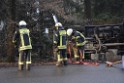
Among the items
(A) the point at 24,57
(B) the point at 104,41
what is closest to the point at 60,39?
(A) the point at 24,57

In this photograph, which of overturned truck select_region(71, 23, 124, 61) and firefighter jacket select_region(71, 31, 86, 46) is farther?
overturned truck select_region(71, 23, 124, 61)

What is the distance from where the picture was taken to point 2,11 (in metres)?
26.9

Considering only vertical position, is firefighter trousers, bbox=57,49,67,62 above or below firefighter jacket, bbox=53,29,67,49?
below

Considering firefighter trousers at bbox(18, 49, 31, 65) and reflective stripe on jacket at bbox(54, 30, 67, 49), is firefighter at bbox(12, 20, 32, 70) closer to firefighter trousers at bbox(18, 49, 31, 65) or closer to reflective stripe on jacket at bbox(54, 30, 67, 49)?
firefighter trousers at bbox(18, 49, 31, 65)

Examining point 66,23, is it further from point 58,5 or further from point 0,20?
point 0,20

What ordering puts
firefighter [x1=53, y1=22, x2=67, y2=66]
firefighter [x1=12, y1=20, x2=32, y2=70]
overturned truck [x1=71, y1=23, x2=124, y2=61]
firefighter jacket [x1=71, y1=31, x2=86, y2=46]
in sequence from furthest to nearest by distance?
overturned truck [x1=71, y1=23, x2=124, y2=61]
firefighter jacket [x1=71, y1=31, x2=86, y2=46]
firefighter [x1=53, y1=22, x2=67, y2=66]
firefighter [x1=12, y1=20, x2=32, y2=70]

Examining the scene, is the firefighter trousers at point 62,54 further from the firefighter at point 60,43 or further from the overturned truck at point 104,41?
the overturned truck at point 104,41

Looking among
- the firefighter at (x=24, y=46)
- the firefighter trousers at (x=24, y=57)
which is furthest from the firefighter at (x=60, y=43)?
the firefighter at (x=24, y=46)

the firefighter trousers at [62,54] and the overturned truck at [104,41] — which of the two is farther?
the overturned truck at [104,41]

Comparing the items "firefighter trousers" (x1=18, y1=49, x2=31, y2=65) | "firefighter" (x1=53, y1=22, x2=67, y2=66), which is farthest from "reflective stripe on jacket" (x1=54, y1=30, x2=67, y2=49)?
"firefighter trousers" (x1=18, y1=49, x2=31, y2=65)

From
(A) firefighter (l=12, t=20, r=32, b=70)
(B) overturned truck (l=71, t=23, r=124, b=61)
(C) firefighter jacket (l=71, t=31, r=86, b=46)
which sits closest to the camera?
(A) firefighter (l=12, t=20, r=32, b=70)

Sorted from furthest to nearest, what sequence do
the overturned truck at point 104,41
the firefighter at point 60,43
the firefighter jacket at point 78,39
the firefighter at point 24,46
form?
the overturned truck at point 104,41, the firefighter jacket at point 78,39, the firefighter at point 60,43, the firefighter at point 24,46

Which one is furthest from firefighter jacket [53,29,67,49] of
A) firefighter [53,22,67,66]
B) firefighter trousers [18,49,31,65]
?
firefighter trousers [18,49,31,65]

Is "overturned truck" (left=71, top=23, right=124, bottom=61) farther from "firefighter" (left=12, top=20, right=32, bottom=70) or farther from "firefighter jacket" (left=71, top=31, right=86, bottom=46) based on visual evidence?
"firefighter" (left=12, top=20, right=32, bottom=70)
